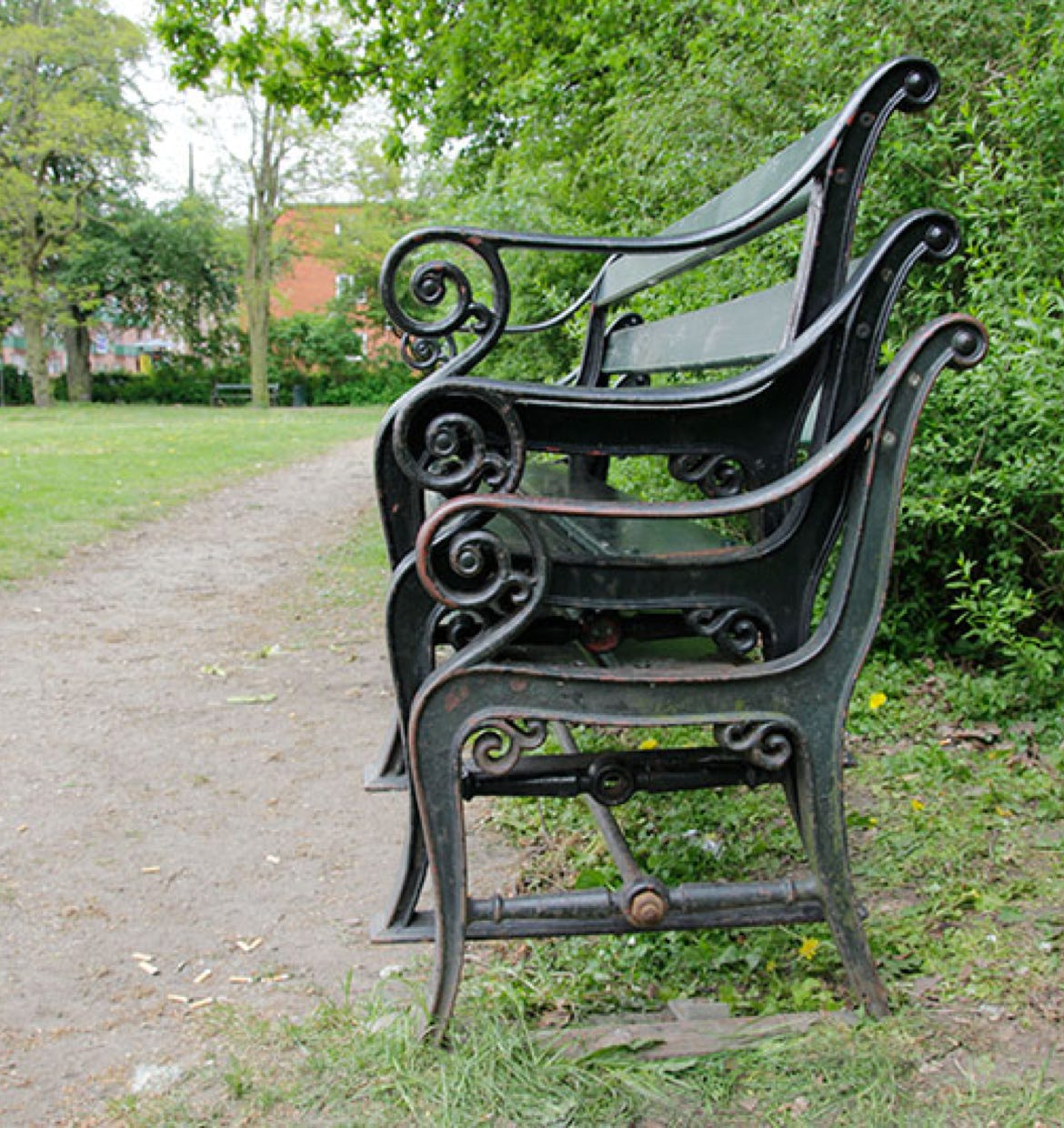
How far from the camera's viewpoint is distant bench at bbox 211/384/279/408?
127ft

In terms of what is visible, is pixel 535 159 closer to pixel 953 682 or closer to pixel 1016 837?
pixel 953 682

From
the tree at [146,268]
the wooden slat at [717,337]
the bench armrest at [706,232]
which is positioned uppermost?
the tree at [146,268]

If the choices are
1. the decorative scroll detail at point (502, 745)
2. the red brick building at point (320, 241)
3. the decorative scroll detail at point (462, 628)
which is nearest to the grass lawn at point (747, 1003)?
the decorative scroll detail at point (502, 745)

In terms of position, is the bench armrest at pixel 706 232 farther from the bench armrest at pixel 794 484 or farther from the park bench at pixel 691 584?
the bench armrest at pixel 794 484

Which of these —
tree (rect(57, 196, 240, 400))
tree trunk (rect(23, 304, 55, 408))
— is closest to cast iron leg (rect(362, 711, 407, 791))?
tree trunk (rect(23, 304, 55, 408))

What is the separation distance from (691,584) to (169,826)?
1.88 metres

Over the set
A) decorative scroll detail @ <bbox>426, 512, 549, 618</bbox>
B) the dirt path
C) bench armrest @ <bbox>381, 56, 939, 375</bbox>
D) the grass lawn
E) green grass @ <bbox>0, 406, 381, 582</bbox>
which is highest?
bench armrest @ <bbox>381, 56, 939, 375</bbox>

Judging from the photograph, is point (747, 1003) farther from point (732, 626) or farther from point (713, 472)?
point (713, 472)

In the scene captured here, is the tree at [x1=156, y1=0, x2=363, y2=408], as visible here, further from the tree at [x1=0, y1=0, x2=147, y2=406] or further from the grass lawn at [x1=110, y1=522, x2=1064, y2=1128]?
the tree at [x1=0, y1=0, x2=147, y2=406]

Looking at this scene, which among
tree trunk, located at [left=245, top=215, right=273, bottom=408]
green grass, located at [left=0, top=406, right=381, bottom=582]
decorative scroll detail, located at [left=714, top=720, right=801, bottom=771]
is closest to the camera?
decorative scroll detail, located at [left=714, top=720, right=801, bottom=771]

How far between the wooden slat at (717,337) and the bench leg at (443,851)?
3.22ft

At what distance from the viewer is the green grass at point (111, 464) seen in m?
8.01

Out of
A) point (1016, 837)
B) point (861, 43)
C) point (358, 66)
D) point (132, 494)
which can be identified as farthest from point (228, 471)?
point (1016, 837)

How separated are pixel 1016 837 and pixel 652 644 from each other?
1.21 m
